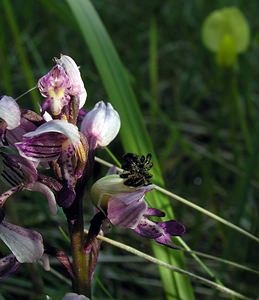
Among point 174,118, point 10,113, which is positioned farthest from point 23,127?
point 174,118

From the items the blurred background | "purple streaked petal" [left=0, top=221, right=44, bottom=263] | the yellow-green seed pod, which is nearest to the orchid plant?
"purple streaked petal" [left=0, top=221, right=44, bottom=263]

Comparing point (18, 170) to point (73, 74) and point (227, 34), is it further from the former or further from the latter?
point (227, 34)

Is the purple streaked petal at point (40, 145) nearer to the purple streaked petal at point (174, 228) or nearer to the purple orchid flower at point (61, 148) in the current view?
Result: the purple orchid flower at point (61, 148)

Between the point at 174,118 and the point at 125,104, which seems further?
the point at 174,118

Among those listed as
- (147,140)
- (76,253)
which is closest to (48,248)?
(76,253)

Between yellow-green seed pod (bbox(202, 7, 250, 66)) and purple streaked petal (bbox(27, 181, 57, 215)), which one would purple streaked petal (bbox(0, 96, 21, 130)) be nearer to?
purple streaked petal (bbox(27, 181, 57, 215))
